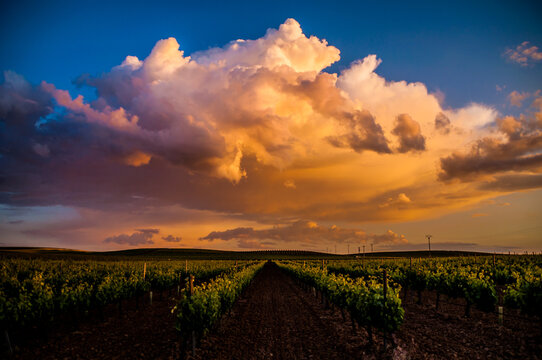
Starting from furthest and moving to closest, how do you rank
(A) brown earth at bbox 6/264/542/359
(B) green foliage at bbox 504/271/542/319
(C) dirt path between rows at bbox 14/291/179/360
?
1. (B) green foliage at bbox 504/271/542/319
2. (C) dirt path between rows at bbox 14/291/179/360
3. (A) brown earth at bbox 6/264/542/359

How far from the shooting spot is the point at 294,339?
1328 centimetres

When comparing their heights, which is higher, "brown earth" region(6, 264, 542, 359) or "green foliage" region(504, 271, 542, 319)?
"green foliage" region(504, 271, 542, 319)

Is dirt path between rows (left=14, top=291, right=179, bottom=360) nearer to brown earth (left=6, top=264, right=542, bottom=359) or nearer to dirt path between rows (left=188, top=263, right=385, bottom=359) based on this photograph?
brown earth (left=6, top=264, right=542, bottom=359)

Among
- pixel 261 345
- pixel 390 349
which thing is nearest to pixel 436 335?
pixel 390 349

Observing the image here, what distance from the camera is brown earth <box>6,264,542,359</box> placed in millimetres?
11500

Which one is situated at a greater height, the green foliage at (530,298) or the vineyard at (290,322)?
the green foliage at (530,298)

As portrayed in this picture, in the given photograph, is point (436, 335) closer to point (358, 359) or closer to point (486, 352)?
point (486, 352)

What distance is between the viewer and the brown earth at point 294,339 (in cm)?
1150

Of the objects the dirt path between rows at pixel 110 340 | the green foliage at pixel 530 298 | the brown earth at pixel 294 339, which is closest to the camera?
the brown earth at pixel 294 339

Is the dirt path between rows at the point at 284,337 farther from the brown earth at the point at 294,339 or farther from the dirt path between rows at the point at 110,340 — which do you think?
the dirt path between rows at the point at 110,340

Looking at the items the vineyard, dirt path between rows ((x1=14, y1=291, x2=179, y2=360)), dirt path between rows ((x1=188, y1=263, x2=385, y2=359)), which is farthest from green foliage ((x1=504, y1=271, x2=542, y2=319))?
dirt path between rows ((x1=14, y1=291, x2=179, y2=360))

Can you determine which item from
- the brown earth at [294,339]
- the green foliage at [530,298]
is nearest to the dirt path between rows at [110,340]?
the brown earth at [294,339]

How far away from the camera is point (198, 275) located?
3600 centimetres

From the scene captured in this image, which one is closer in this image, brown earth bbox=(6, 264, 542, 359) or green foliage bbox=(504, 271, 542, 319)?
brown earth bbox=(6, 264, 542, 359)
